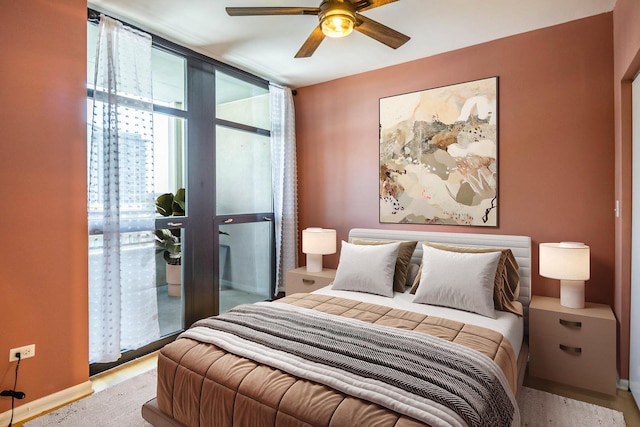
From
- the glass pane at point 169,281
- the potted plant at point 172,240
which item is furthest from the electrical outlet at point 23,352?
the potted plant at point 172,240

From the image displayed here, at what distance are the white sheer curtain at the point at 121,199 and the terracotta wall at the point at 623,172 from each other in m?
3.38

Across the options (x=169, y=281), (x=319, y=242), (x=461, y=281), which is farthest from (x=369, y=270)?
(x=169, y=281)

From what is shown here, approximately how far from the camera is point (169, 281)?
3.20 m

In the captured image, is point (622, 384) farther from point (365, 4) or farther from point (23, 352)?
point (23, 352)

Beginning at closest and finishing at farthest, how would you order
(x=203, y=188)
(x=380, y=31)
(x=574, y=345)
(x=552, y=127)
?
(x=380, y=31)
(x=574, y=345)
(x=552, y=127)
(x=203, y=188)

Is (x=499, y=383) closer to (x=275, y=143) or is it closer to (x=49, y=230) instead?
(x=49, y=230)

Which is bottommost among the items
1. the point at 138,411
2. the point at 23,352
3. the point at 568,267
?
the point at 138,411

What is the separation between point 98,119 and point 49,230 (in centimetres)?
84

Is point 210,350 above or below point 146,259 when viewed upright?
below

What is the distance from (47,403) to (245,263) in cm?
206

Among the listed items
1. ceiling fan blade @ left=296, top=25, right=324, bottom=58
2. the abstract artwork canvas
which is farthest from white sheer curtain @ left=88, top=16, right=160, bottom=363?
the abstract artwork canvas

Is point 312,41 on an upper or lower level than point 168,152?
upper

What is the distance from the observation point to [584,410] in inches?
87.9

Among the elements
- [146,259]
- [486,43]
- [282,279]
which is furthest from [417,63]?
[146,259]
